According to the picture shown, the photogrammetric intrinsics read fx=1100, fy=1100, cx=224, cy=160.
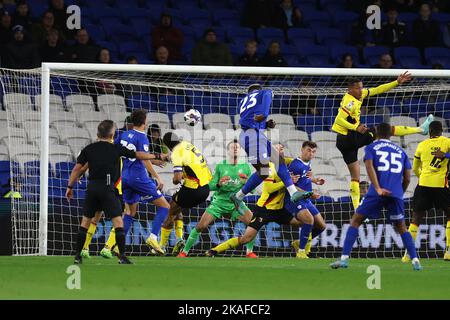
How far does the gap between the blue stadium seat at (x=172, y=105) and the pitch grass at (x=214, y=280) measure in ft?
16.6

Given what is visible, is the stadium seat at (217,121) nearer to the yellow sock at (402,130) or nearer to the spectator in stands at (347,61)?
the spectator in stands at (347,61)

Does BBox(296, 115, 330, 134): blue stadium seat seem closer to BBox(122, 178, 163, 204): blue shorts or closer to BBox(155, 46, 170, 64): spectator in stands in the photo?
BBox(155, 46, 170, 64): spectator in stands

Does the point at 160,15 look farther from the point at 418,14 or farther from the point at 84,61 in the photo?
the point at 418,14

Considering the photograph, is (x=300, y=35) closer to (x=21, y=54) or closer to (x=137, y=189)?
(x=21, y=54)

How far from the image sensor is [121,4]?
76.1ft

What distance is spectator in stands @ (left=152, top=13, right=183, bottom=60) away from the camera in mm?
21531

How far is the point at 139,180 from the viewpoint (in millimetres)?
16016

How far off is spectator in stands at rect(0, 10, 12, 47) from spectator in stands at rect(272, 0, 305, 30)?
580 cm

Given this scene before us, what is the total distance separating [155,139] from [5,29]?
398 centimetres

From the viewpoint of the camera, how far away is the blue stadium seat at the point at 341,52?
22906 millimetres

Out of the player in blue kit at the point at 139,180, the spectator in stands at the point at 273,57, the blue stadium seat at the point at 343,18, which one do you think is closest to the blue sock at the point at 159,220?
the player in blue kit at the point at 139,180

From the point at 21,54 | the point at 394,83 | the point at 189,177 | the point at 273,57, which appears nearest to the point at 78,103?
the point at 21,54

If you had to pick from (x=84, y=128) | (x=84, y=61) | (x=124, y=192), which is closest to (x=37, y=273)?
(x=124, y=192)

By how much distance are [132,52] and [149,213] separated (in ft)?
15.5
